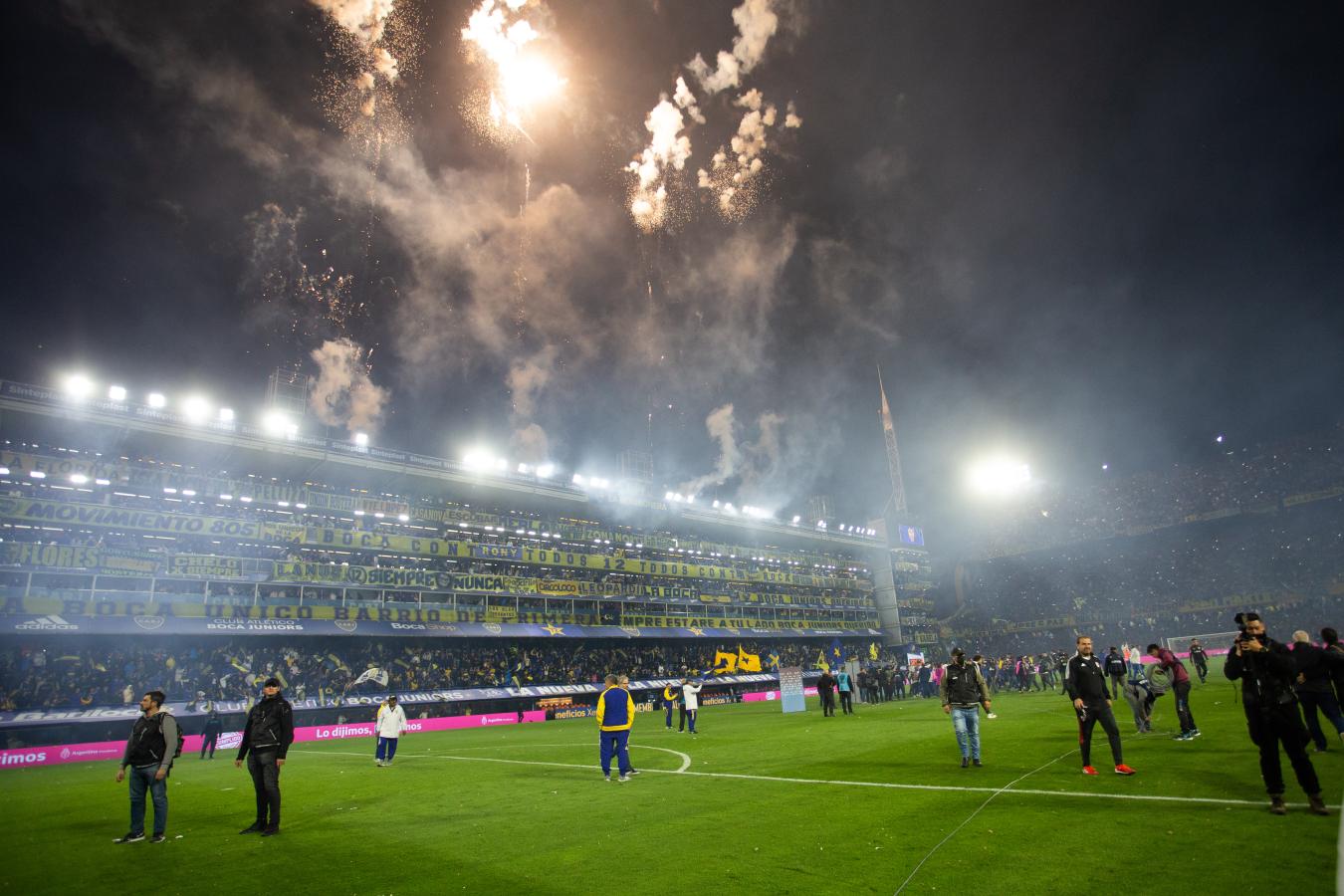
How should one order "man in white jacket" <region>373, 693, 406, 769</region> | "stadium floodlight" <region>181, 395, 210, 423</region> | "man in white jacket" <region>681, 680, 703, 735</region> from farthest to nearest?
"stadium floodlight" <region>181, 395, 210, 423</region> → "man in white jacket" <region>681, 680, 703, 735</region> → "man in white jacket" <region>373, 693, 406, 769</region>

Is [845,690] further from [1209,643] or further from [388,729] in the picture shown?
[1209,643]

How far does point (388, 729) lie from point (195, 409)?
2780 centimetres

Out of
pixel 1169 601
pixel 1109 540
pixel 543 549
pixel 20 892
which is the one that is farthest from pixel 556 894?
pixel 1109 540

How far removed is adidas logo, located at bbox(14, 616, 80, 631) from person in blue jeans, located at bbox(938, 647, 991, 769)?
117ft

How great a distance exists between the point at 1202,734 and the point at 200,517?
42.7 m

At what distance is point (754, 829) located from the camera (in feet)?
25.0

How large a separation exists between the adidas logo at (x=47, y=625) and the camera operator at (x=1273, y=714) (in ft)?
129

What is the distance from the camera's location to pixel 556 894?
5.69 m

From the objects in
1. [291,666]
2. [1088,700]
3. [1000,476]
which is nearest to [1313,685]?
[1088,700]

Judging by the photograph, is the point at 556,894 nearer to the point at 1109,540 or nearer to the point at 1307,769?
the point at 1307,769

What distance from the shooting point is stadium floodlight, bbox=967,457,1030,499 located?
76938 millimetres

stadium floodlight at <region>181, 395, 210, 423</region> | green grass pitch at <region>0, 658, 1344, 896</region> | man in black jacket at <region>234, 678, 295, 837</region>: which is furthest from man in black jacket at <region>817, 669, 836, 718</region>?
stadium floodlight at <region>181, 395, 210, 423</region>

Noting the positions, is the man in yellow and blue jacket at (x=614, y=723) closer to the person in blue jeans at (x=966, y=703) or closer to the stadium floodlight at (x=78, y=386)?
the person in blue jeans at (x=966, y=703)

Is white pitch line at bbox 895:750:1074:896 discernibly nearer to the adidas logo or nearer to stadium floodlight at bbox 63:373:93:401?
the adidas logo
